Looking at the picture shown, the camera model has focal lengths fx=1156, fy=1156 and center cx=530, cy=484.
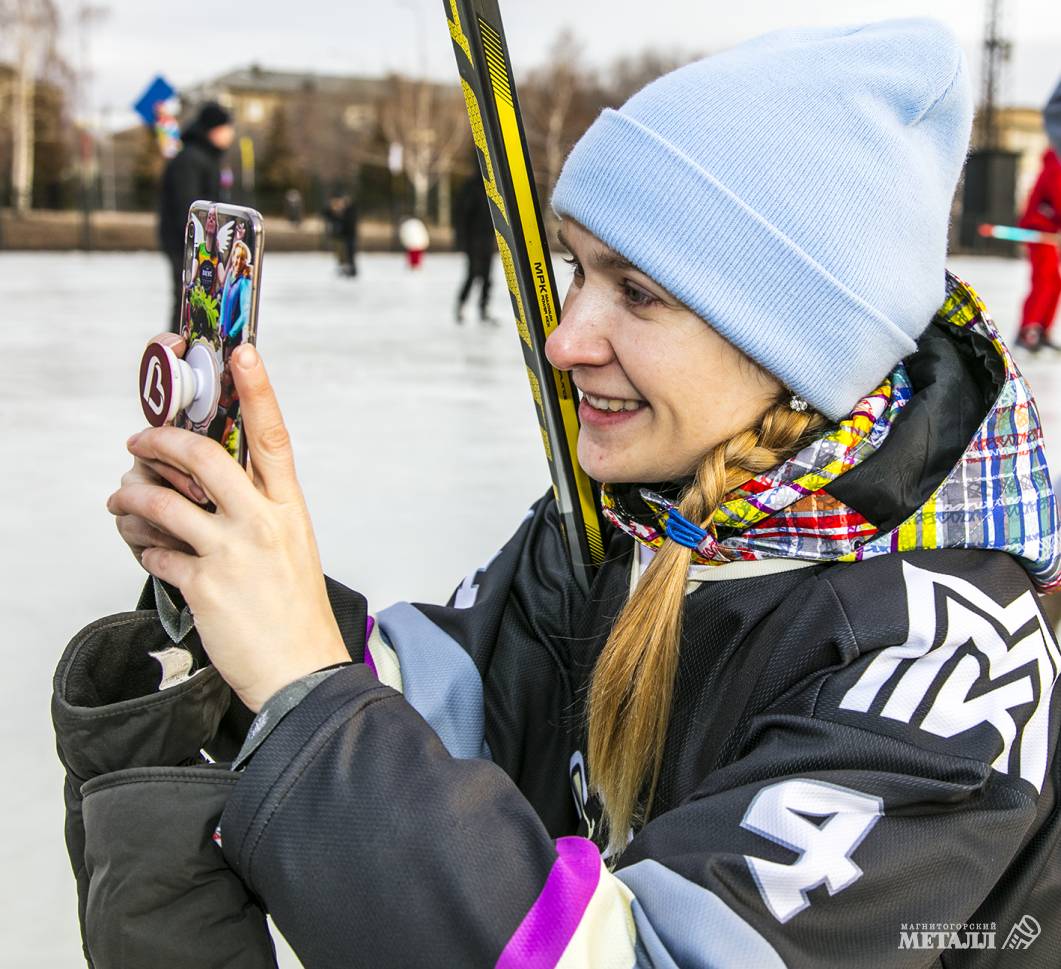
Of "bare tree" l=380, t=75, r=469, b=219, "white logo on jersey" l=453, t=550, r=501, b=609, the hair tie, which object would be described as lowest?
"white logo on jersey" l=453, t=550, r=501, b=609

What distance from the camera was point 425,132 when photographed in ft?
123

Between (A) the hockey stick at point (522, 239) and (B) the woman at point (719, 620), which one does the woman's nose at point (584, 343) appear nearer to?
(B) the woman at point (719, 620)

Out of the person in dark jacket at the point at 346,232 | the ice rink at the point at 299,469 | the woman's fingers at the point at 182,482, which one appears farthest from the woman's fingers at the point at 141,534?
the person in dark jacket at the point at 346,232

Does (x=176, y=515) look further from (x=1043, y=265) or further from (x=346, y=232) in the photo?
(x=346, y=232)

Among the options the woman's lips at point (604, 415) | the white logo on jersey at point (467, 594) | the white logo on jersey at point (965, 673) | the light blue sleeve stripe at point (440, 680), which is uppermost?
the woman's lips at point (604, 415)

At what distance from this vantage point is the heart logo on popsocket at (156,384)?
0.83 m

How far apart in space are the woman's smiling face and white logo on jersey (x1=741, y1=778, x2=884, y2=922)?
1.17 feet

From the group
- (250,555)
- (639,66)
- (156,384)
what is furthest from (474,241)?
(639,66)

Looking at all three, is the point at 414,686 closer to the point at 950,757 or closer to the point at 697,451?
the point at 697,451

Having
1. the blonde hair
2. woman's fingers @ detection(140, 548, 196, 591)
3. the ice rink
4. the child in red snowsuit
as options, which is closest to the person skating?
the child in red snowsuit

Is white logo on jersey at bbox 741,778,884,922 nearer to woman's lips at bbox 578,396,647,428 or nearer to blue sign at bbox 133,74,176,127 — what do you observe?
woman's lips at bbox 578,396,647,428

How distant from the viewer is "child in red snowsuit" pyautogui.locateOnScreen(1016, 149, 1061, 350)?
698 centimetres

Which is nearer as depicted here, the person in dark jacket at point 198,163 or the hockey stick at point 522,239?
the hockey stick at point 522,239

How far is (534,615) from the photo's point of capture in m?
1.23
